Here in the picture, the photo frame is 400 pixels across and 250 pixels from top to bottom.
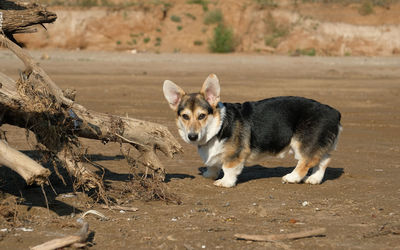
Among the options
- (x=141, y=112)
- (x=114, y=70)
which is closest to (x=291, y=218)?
(x=141, y=112)

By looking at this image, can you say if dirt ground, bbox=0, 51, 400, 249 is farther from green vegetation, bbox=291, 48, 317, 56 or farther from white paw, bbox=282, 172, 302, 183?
green vegetation, bbox=291, 48, 317, 56

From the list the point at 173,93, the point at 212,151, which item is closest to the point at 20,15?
the point at 173,93

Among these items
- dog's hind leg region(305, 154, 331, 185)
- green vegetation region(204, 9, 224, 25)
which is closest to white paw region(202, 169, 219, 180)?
dog's hind leg region(305, 154, 331, 185)

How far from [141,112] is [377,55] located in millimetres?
20276

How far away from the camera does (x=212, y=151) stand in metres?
7.92

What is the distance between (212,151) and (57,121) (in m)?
2.08

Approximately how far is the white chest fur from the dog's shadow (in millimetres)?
661

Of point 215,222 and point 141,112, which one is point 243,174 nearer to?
point 215,222

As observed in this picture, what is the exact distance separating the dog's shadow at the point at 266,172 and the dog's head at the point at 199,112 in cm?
114

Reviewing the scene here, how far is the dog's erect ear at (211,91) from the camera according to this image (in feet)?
25.4

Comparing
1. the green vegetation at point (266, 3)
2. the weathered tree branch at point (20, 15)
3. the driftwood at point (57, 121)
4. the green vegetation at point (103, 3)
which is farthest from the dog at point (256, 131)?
the green vegetation at point (103, 3)

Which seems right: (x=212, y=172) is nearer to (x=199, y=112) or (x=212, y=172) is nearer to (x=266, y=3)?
(x=199, y=112)

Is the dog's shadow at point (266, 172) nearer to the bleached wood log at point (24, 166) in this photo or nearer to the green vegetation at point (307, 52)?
the bleached wood log at point (24, 166)

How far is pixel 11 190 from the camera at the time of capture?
24.0 ft
